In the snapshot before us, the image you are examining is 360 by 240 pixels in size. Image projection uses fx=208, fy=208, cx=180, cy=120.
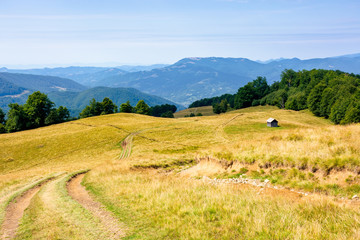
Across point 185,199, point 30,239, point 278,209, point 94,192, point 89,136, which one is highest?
point 278,209

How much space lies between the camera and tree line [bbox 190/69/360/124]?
7994 centimetres

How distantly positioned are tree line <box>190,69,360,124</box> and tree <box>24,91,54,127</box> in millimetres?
109791

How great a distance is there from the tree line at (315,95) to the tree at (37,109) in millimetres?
109791

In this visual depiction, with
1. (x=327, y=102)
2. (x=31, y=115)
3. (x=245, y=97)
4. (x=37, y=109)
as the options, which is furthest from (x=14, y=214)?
(x=245, y=97)

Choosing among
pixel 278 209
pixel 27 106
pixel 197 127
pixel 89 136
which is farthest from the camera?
pixel 27 106

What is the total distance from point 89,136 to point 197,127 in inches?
1305

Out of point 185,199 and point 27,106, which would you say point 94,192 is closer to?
point 185,199

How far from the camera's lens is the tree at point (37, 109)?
8900cm

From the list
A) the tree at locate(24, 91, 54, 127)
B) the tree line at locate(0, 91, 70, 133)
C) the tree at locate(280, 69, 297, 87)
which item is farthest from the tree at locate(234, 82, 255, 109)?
the tree at locate(24, 91, 54, 127)

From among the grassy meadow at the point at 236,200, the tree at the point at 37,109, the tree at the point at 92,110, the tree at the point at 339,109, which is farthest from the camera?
the tree at the point at 92,110

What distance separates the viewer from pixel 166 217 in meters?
9.62

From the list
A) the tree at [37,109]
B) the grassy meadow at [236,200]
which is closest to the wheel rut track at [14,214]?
the grassy meadow at [236,200]

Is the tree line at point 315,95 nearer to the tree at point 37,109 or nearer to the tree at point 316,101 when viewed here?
the tree at point 316,101

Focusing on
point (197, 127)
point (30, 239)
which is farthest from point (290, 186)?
point (197, 127)
